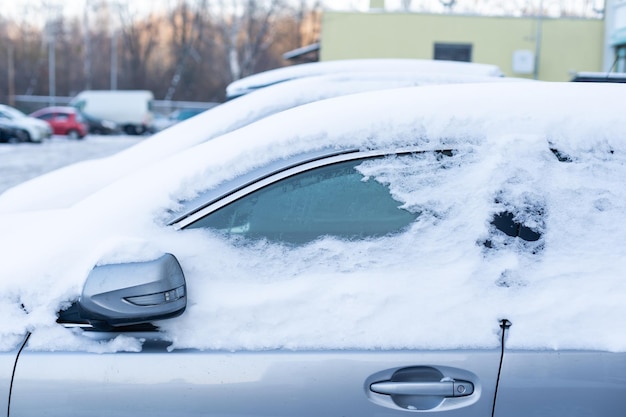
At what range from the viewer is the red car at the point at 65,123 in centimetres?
3644

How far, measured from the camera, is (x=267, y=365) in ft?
Answer: 6.58

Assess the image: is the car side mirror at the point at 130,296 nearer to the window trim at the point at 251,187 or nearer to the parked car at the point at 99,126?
the window trim at the point at 251,187

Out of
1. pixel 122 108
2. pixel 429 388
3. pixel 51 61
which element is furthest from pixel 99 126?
pixel 429 388

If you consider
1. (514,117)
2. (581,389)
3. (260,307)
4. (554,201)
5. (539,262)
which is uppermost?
(514,117)

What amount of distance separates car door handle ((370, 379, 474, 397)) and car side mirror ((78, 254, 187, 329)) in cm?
59

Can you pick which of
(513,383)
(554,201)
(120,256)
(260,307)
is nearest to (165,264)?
(120,256)

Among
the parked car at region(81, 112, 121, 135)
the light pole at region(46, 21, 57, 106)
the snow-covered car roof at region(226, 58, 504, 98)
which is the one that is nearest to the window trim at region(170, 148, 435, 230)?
the snow-covered car roof at region(226, 58, 504, 98)

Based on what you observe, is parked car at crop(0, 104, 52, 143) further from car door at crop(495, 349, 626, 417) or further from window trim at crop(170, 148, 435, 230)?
car door at crop(495, 349, 626, 417)

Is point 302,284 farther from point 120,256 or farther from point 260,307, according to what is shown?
point 120,256

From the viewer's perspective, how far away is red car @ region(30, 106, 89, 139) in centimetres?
3644

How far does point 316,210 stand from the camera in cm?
223

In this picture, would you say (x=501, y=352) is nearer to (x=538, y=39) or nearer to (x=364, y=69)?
(x=364, y=69)

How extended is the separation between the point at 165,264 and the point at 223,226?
0.24 metres

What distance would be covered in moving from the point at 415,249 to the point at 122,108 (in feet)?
143
